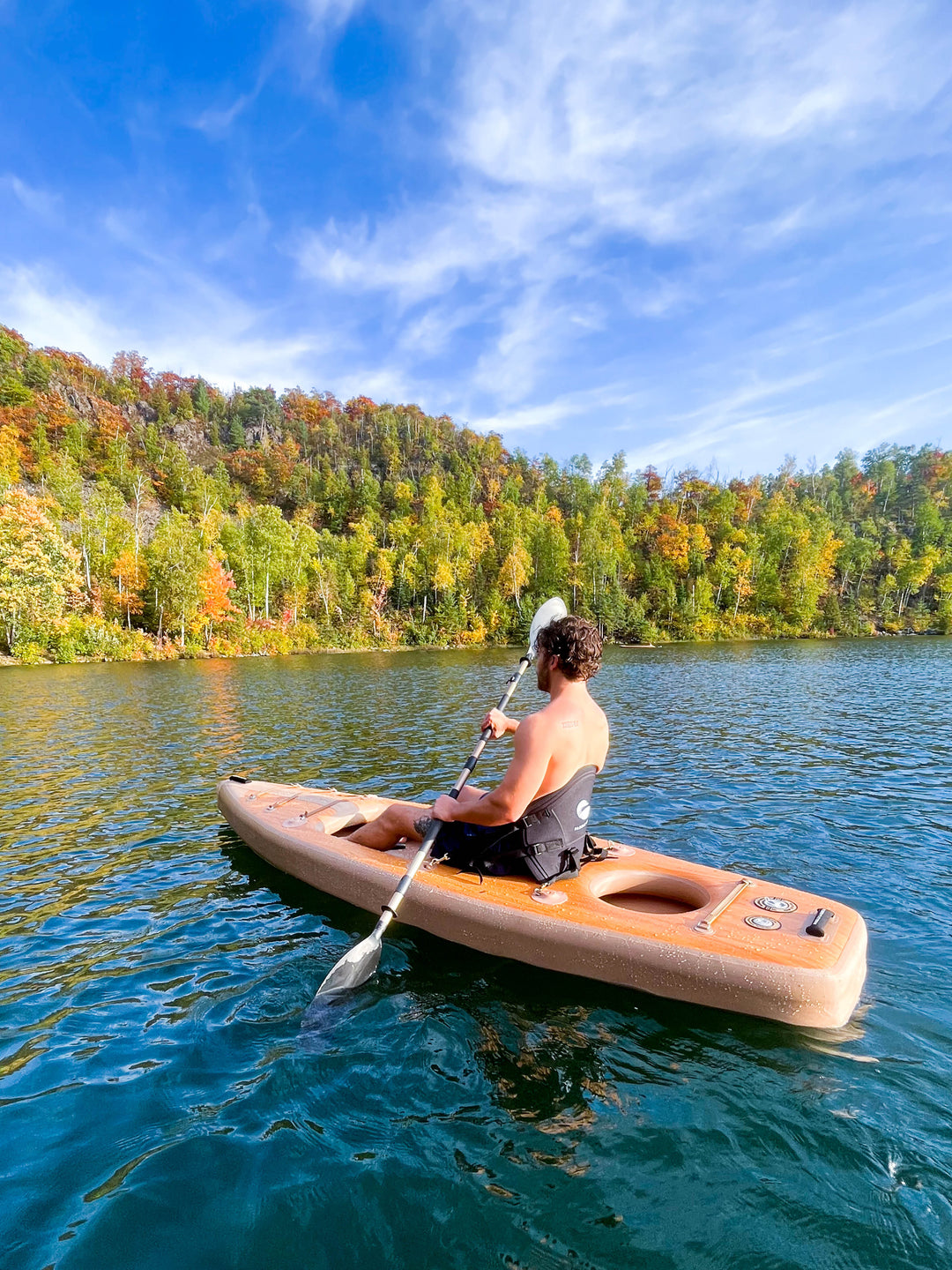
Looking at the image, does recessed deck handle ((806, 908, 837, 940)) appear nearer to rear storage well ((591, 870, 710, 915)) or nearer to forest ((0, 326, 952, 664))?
rear storage well ((591, 870, 710, 915))

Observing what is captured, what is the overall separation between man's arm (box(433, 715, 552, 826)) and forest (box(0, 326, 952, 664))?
A: 3746cm

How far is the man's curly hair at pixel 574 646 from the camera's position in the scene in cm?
425

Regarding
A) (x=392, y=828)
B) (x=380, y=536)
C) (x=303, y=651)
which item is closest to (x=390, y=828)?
(x=392, y=828)

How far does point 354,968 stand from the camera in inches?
168

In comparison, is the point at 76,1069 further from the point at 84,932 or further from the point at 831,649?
the point at 831,649

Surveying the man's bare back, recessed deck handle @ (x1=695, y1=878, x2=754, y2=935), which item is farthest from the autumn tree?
recessed deck handle @ (x1=695, y1=878, x2=754, y2=935)

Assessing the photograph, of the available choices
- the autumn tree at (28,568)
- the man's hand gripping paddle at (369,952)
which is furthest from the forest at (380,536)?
the man's hand gripping paddle at (369,952)

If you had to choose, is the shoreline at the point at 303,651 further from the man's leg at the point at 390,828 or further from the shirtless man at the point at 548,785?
the shirtless man at the point at 548,785

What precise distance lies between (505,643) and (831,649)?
2405 centimetres

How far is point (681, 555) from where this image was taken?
67312 mm

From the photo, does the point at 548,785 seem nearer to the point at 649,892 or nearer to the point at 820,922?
the point at 649,892

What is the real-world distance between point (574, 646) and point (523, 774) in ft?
2.92

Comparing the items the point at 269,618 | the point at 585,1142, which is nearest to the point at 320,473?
the point at 269,618

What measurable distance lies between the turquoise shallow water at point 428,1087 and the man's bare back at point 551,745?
3.85 feet
